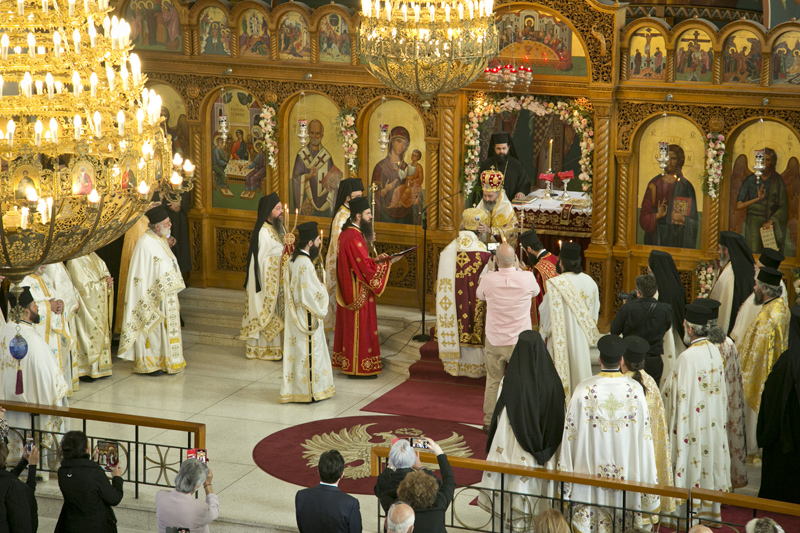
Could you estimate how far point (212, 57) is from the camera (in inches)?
607

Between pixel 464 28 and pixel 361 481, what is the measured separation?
430 centimetres

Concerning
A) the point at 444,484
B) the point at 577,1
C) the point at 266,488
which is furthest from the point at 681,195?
the point at 444,484

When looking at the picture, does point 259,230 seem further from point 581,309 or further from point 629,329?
point 629,329

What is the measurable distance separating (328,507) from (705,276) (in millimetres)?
7783

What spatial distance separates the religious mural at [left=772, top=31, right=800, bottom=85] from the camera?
12.6 meters

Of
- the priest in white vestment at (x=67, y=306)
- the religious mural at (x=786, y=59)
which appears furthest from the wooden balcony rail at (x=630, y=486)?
the religious mural at (x=786, y=59)

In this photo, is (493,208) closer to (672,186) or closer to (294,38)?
(672,186)

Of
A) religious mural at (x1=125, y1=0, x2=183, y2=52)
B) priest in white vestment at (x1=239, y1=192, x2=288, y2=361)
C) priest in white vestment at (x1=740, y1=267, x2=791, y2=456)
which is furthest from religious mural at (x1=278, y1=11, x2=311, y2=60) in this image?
priest in white vestment at (x1=740, y1=267, x2=791, y2=456)

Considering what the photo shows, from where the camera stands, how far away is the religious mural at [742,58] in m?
12.8

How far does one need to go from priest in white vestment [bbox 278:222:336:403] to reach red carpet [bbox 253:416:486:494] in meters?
0.67

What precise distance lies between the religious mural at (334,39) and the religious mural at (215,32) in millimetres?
1475

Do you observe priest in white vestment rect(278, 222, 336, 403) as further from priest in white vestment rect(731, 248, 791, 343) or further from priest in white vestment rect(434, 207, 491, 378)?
priest in white vestment rect(731, 248, 791, 343)

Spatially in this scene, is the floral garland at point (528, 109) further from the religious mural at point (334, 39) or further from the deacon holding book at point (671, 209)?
the religious mural at point (334, 39)

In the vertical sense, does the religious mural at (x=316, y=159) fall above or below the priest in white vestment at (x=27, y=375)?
above
